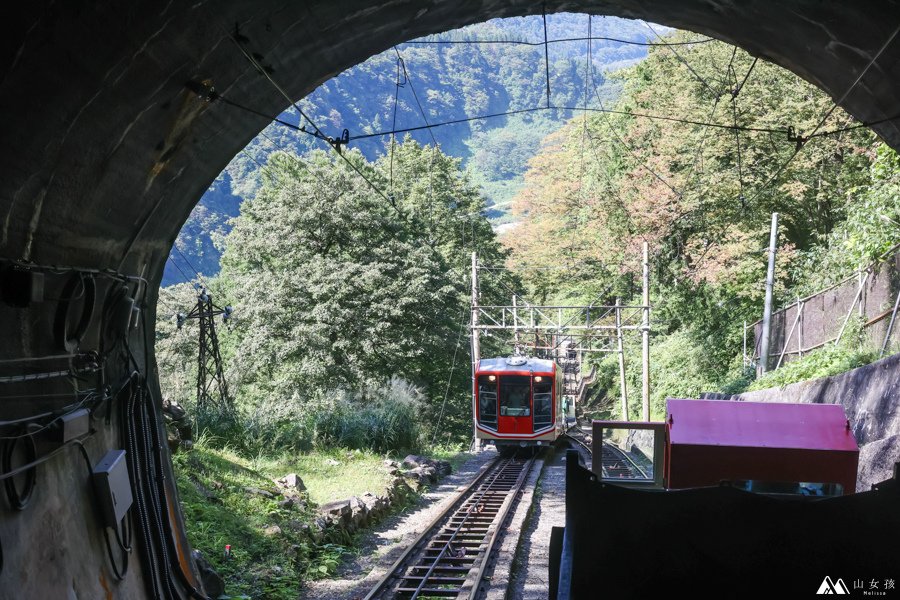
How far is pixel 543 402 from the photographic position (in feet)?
73.9

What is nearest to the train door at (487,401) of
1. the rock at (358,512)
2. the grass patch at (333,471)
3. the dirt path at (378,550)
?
the dirt path at (378,550)

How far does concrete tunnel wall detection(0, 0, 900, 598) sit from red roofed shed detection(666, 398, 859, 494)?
2.83 metres

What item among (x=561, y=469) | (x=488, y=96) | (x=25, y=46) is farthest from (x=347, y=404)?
(x=488, y=96)

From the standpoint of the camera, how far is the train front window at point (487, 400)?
74.2 feet

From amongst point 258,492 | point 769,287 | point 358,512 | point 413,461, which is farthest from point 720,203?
point 258,492

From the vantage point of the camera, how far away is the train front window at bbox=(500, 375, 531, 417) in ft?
73.6

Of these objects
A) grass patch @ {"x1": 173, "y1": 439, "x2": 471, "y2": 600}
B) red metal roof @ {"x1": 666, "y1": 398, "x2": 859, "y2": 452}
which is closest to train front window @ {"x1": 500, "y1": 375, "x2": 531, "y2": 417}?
grass patch @ {"x1": 173, "y1": 439, "x2": 471, "y2": 600}

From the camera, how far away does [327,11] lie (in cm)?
604

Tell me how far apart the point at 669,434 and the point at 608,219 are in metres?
26.5

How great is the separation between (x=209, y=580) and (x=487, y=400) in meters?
15.7

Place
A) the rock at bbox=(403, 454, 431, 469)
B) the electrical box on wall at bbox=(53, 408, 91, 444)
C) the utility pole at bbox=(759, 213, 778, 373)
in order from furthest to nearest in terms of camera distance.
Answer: the utility pole at bbox=(759, 213, 778, 373) → the rock at bbox=(403, 454, 431, 469) → the electrical box on wall at bbox=(53, 408, 91, 444)

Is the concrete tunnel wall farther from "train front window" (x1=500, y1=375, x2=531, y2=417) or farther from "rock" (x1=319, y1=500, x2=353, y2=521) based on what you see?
"train front window" (x1=500, y1=375, x2=531, y2=417)

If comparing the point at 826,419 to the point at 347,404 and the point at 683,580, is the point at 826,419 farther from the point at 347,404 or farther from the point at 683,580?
the point at 347,404

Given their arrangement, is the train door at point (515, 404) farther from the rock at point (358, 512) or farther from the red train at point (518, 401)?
the rock at point (358, 512)
